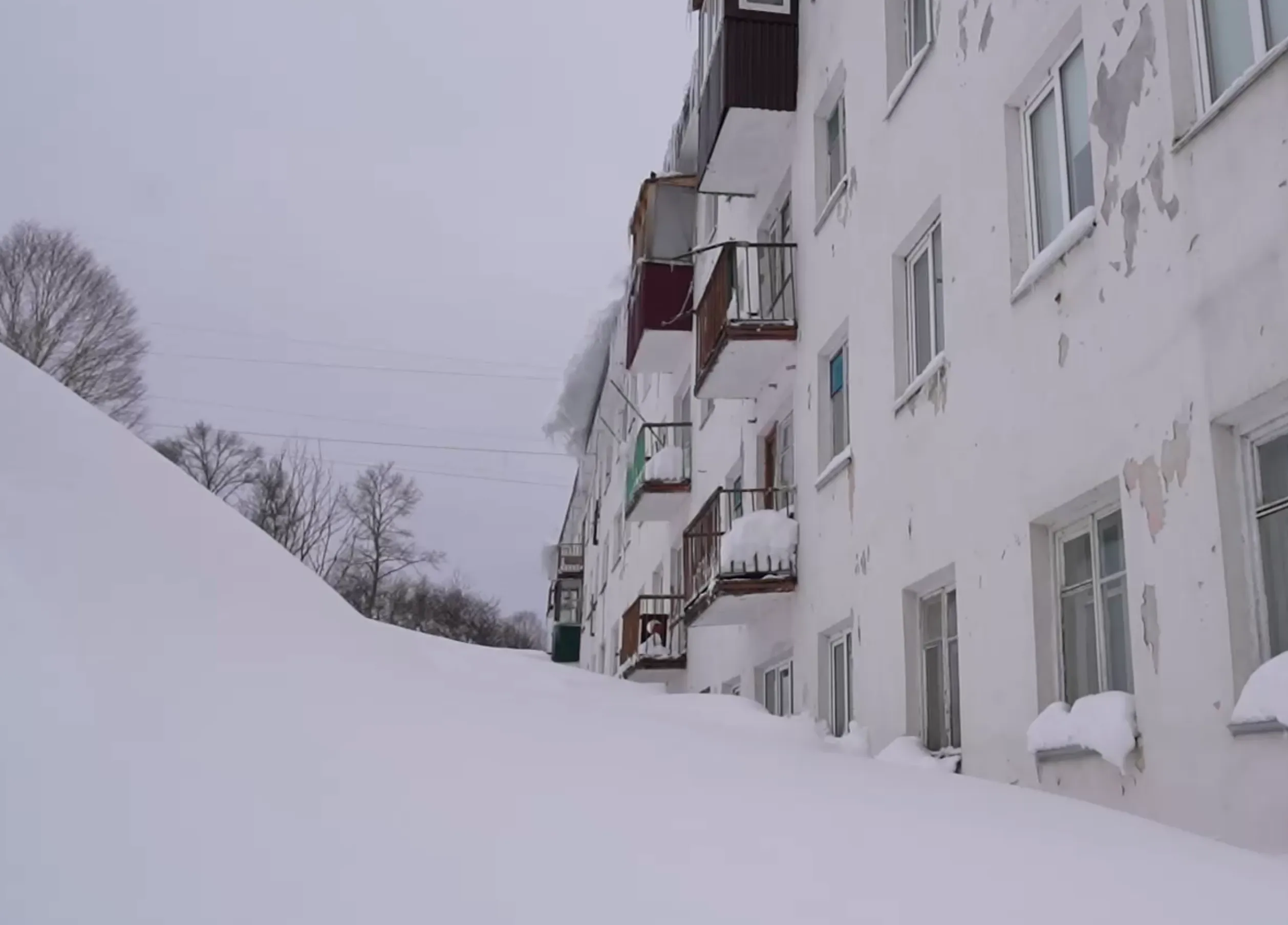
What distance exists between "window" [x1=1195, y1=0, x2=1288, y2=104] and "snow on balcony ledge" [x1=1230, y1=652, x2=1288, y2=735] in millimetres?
2456

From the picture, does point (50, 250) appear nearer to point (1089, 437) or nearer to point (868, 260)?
point (868, 260)

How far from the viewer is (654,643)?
17.7 m

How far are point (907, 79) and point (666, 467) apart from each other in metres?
9.39

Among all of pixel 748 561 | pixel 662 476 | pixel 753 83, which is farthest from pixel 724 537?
pixel 662 476

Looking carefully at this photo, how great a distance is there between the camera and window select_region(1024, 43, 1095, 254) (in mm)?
6617

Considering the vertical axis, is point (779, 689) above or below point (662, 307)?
below

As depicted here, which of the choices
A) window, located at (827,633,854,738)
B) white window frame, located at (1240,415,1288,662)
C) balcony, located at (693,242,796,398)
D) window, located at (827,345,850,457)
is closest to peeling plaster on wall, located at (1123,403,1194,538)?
white window frame, located at (1240,415,1288,662)

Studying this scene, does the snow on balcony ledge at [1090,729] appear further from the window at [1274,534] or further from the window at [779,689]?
the window at [779,689]

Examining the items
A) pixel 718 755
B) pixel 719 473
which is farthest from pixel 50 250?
pixel 718 755

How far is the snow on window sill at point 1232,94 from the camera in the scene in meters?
4.61

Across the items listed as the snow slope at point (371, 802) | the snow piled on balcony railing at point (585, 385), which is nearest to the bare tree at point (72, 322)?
the snow piled on balcony railing at point (585, 385)

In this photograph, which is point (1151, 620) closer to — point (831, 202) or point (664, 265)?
point (831, 202)

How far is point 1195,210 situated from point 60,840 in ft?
15.9

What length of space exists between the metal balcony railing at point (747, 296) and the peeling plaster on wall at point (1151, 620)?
6633 mm
